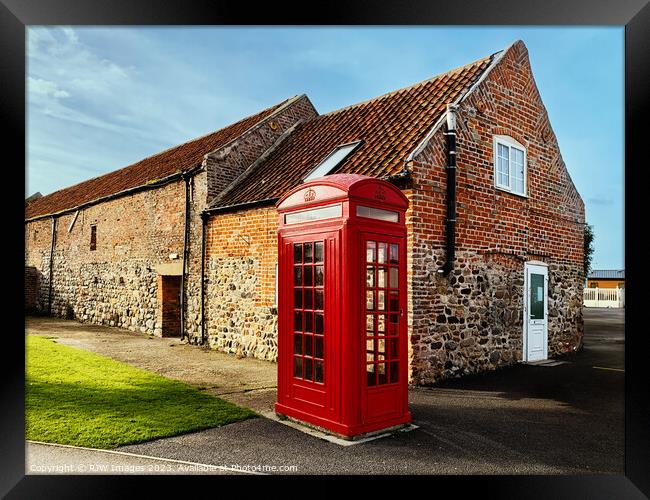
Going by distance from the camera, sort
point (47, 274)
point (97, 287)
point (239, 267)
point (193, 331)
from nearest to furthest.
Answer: point (239, 267), point (193, 331), point (97, 287), point (47, 274)

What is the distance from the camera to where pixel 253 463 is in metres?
4.62

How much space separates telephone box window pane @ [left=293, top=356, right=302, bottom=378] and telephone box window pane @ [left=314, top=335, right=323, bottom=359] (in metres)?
0.31

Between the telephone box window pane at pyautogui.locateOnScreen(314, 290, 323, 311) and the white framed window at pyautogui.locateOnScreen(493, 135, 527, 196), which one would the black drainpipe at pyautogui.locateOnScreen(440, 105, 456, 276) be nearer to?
the white framed window at pyautogui.locateOnScreen(493, 135, 527, 196)

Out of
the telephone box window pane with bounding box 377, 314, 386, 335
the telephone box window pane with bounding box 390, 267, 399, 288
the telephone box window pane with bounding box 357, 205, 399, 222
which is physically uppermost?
the telephone box window pane with bounding box 357, 205, 399, 222

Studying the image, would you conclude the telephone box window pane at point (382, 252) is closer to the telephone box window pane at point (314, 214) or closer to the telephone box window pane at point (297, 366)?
Answer: the telephone box window pane at point (314, 214)

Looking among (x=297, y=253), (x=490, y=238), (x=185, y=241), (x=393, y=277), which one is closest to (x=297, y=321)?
(x=297, y=253)

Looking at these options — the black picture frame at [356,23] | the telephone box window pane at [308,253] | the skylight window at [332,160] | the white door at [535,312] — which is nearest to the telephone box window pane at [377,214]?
the telephone box window pane at [308,253]

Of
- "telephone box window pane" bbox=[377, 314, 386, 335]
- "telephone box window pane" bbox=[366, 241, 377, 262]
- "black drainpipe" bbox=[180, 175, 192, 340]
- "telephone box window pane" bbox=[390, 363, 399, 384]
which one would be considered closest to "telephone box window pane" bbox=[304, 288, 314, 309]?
"telephone box window pane" bbox=[366, 241, 377, 262]

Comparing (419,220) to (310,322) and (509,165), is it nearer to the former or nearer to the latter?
(310,322)

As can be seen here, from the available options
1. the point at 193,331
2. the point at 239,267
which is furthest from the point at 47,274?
the point at 239,267

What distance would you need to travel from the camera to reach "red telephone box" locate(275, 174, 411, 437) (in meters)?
5.01

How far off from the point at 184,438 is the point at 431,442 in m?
2.69

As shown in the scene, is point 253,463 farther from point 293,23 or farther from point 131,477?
point 293,23

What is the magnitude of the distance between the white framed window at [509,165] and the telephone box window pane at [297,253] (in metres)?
5.38
